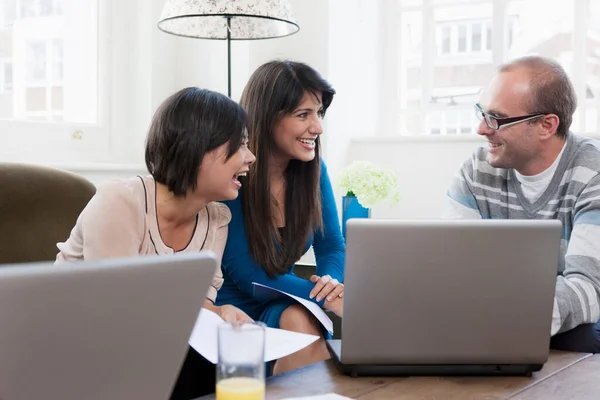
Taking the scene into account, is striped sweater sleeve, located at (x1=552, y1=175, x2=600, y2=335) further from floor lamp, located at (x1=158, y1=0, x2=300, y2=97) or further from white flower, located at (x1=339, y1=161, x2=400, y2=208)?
floor lamp, located at (x1=158, y1=0, x2=300, y2=97)

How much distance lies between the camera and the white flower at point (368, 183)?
2.28 metres

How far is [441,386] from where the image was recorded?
3.24 ft

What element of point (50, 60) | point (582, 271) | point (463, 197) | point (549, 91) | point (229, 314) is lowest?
point (229, 314)

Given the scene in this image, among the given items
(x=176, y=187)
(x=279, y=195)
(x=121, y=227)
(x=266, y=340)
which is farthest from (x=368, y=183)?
(x=266, y=340)

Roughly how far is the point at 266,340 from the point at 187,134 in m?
0.56

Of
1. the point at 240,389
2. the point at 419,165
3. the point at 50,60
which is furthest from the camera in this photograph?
the point at 419,165

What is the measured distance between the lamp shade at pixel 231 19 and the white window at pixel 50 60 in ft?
1.63

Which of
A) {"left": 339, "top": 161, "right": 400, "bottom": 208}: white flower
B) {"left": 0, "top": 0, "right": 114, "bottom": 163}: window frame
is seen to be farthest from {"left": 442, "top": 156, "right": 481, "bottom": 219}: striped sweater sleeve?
{"left": 0, "top": 0, "right": 114, "bottom": 163}: window frame

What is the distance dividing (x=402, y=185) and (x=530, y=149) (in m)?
1.02

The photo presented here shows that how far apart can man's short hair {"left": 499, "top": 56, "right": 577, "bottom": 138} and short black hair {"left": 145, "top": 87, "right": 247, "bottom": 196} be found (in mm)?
768

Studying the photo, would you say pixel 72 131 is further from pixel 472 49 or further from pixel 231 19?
pixel 472 49

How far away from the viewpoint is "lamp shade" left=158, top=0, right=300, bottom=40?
81.7 inches

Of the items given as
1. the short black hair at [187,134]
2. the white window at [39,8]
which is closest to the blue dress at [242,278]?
the short black hair at [187,134]

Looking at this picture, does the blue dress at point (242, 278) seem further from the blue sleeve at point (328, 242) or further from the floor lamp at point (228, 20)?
the floor lamp at point (228, 20)
